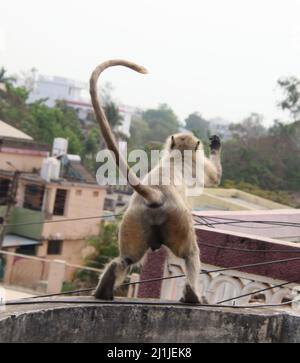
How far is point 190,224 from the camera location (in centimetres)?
442

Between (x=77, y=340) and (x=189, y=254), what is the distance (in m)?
0.84

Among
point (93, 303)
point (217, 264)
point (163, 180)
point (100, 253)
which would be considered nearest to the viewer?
point (93, 303)

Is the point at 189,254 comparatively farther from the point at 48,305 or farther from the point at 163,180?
the point at 48,305

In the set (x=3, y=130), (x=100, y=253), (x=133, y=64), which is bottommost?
(x=100, y=253)

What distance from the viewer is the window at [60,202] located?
87.6 feet

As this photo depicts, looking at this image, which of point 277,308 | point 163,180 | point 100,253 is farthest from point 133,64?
point 100,253

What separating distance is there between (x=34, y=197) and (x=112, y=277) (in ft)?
74.0

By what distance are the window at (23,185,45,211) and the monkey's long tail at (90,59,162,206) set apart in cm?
2237

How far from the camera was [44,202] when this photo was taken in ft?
86.7

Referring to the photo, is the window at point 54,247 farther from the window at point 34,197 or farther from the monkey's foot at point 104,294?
the monkey's foot at point 104,294

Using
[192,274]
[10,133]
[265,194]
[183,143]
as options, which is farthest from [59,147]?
[192,274]

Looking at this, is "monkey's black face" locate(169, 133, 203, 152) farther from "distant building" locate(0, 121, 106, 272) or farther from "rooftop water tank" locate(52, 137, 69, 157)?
"rooftop water tank" locate(52, 137, 69, 157)

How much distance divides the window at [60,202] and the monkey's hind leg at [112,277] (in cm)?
2246

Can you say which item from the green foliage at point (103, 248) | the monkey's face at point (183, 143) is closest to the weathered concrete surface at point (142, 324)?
the monkey's face at point (183, 143)
